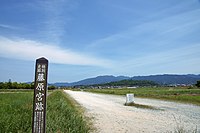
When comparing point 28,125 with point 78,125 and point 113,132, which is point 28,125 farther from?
point 113,132

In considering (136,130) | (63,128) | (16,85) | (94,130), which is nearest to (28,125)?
(63,128)

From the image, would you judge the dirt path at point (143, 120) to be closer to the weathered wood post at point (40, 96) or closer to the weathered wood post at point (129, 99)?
the weathered wood post at point (40, 96)

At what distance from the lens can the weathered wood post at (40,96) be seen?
212 inches

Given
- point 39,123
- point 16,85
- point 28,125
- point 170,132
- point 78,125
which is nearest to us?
point 39,123

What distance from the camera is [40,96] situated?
5492 mm

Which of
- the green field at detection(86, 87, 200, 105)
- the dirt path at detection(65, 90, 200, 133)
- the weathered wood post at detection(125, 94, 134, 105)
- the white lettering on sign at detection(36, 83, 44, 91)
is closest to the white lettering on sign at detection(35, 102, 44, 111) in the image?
the white lettering on sign at detection(36, 83, 44, 91)

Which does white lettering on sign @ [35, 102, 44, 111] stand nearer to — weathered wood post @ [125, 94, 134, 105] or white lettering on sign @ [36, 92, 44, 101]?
white lettering on sign @ [36, 92, 44, 101]

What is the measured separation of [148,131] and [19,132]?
5470 millimetres

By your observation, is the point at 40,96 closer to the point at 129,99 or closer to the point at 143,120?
the point at 143,120

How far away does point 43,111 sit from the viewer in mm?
5449

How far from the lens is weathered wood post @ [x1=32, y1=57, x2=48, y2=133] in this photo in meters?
5.38

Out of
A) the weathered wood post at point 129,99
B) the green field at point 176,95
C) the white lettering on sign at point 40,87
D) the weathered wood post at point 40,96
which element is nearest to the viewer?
the weathered wood post at point 40,96

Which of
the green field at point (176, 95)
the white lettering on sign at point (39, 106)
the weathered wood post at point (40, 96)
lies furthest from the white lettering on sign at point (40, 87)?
the green field at point (176, 95)

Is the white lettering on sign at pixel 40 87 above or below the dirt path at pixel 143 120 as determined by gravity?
above
